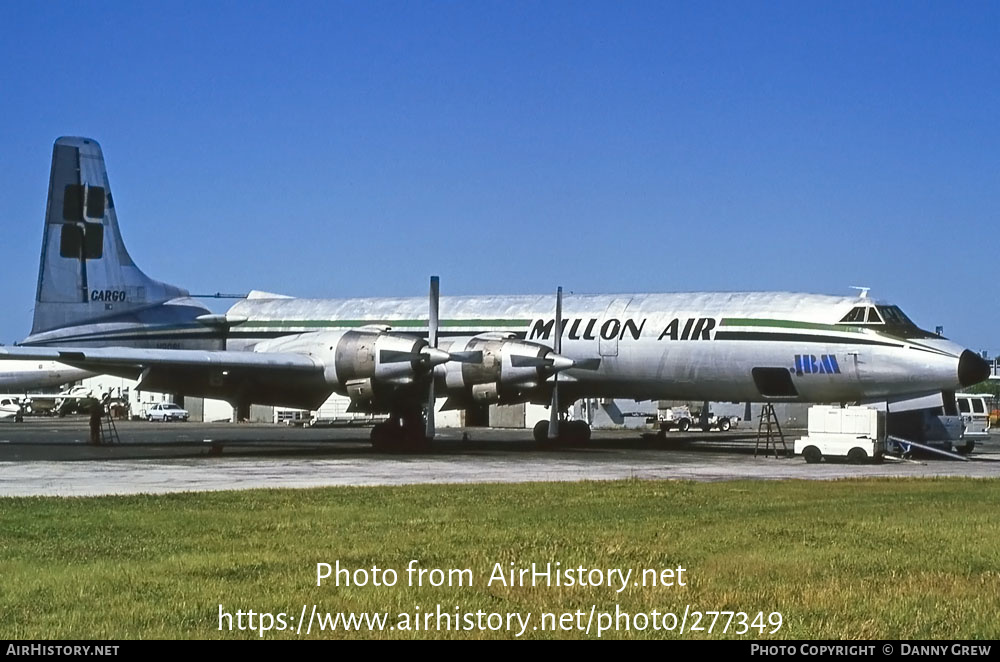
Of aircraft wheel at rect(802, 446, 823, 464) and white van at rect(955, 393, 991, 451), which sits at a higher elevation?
white van at rect(955, 393, 991, 451)

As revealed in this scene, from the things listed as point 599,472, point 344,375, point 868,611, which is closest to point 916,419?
point 599,472

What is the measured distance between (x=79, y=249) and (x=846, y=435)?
22.1m

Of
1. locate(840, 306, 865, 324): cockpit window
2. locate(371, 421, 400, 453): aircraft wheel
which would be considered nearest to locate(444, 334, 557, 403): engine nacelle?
locate(371, 421, 400, 453): aircraft wheel

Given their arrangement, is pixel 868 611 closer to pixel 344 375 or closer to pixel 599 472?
pixel 599 472

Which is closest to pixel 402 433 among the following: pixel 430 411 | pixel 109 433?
pixel 430 411

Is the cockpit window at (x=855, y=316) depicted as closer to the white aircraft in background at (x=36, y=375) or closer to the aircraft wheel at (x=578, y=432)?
the aircraft wheel at (x=578, y=432)

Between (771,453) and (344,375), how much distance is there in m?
11.7

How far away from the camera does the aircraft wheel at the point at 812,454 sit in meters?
28.2

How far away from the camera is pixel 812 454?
28359 mm

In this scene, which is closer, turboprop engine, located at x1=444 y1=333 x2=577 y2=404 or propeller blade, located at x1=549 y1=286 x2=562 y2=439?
turboprop engine, located at x1=444 y1=333 x2=577 y2=404

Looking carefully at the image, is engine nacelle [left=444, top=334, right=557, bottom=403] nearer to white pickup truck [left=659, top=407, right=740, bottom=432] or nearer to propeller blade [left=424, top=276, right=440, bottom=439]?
propeller blade [left=424, top=276, right=440, bottom=439]

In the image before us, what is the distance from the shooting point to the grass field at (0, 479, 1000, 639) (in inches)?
333

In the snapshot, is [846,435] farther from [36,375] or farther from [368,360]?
[36,375]

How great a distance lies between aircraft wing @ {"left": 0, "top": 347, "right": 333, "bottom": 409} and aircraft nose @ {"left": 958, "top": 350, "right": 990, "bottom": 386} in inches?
613
